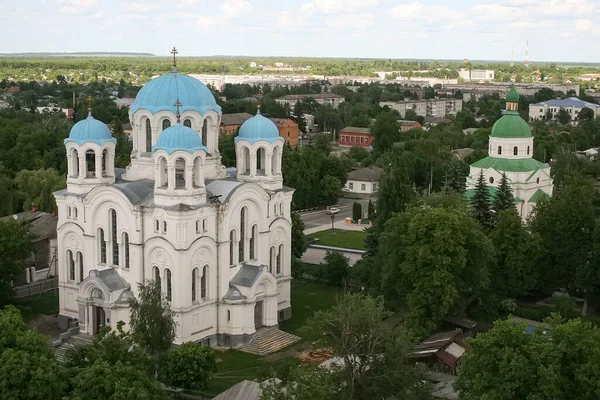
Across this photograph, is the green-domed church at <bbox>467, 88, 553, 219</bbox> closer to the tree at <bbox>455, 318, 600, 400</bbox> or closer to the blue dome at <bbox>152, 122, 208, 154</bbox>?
the blue dome at <bbox>152, 122, 208, 154</bbox>

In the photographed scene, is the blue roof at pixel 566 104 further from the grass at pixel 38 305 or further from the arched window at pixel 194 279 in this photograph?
the arched window at pixel 194 279

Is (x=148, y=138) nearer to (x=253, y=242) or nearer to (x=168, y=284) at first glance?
(x=253, y=242)

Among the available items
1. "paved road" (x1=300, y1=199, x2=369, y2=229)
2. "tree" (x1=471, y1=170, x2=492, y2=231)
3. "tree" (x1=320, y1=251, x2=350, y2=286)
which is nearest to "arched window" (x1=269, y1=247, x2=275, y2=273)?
"tree" (x1=320, y1=251, x2=350, y2=286)

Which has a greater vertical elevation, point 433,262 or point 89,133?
point 89,133

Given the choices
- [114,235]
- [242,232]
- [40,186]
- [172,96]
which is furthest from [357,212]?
[114,235]

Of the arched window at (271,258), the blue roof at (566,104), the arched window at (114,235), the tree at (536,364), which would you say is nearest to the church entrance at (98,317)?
the arched window at (114,235)

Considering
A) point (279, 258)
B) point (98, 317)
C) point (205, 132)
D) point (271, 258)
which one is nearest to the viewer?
point (98, 317)
